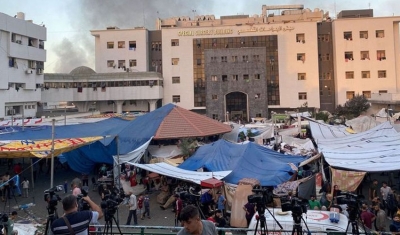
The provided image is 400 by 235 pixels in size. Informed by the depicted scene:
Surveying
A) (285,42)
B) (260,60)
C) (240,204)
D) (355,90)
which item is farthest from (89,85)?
(240,204)

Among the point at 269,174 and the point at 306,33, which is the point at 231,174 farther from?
the point at 306,33

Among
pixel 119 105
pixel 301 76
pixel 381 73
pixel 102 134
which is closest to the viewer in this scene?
pixel 102 134

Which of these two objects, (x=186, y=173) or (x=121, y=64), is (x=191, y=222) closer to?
(x=186, y=173)

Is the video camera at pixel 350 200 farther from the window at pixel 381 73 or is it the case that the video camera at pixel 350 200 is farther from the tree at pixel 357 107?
the window at pixel 381 73

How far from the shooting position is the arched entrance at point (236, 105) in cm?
4294

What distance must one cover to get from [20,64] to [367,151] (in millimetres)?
30933

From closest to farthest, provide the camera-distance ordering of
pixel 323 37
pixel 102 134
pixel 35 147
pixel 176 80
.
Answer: pixel 35 147
pixel 102 134
pixel 323 37
pixel 176 80

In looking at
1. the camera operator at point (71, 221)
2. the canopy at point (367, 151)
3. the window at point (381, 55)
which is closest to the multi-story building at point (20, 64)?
the canopy at point (367, 151)

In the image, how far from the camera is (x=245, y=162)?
1241 cm

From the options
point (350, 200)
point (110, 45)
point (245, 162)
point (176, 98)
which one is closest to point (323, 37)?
point (176, 98)

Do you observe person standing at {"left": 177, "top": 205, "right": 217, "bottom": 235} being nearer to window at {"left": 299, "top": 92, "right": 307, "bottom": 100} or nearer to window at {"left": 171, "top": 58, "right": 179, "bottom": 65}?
window at {"left": 299, "top": 92, "right": 307, "bottom": 100}

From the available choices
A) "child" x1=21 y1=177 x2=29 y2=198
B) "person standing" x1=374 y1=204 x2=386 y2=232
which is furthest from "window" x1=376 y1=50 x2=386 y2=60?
"child" x1=21 y1=177 x2=29 y2=198

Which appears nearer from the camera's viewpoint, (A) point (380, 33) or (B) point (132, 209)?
(B) point (132, 209)

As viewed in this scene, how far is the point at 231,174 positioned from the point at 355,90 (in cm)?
3487
